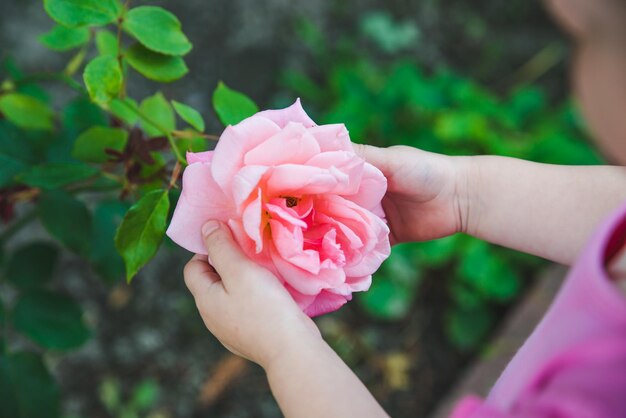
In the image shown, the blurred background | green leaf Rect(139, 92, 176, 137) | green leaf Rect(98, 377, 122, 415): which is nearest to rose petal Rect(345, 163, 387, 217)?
green leaf Rect(139, 92, 176, 137)

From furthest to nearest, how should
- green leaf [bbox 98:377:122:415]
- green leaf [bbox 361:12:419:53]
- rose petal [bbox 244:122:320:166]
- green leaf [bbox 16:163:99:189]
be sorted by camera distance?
green leaf [bbox 361:12:419:53]
green leaf [bbox 98:377:122:415]
green leaf [bbox 16:163:99:189]
rose petal [bbox 244:122:320:166]

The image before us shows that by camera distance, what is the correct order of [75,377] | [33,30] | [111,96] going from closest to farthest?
[111,96] → [75,377] → [33,30]

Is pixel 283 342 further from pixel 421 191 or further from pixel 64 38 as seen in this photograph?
pixel 64 38

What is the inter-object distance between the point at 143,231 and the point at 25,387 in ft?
1.67

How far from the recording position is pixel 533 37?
2627 mm

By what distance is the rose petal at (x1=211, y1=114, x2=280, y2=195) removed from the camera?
0.75m

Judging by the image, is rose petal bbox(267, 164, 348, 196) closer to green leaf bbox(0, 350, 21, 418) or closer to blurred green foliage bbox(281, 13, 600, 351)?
green leaf bbox(0, 350, 21, 418)

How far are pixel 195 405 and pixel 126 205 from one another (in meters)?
0.79

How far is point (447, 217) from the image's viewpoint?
3.42 feet

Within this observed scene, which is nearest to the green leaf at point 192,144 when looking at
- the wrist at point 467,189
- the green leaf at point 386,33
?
the wrist at point 467,189

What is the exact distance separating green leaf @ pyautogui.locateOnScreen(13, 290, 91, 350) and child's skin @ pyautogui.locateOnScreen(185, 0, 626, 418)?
1.43ft

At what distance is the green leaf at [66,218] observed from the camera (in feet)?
3.60

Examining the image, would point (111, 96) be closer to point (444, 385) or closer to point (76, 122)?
point (76, 122)

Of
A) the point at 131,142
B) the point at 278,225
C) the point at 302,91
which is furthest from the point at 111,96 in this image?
the point at 302,91
